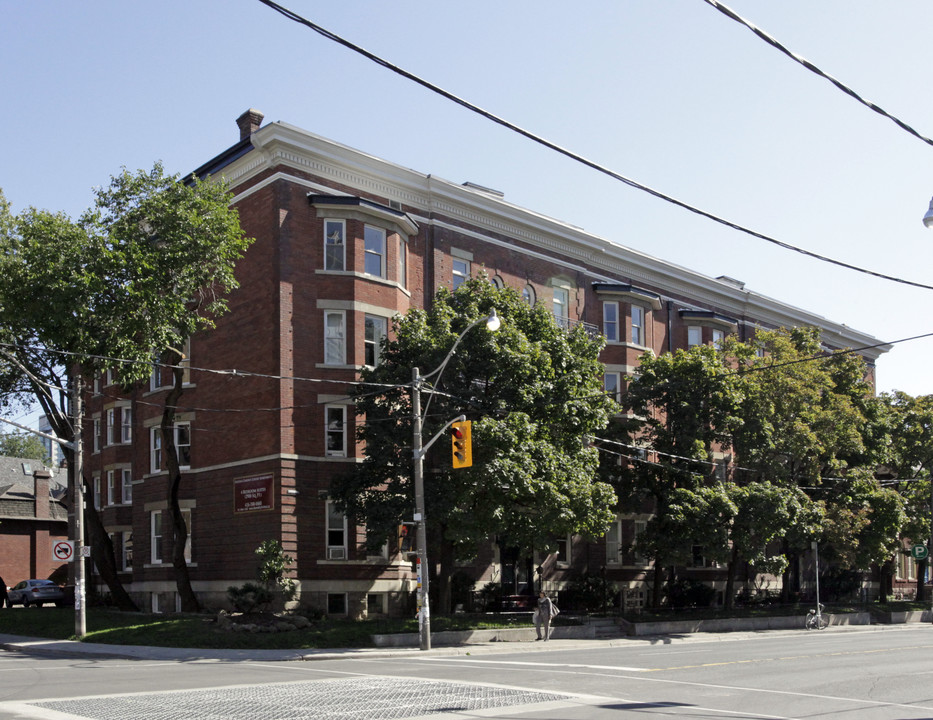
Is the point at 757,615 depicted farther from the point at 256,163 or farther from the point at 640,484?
the point at 256,163

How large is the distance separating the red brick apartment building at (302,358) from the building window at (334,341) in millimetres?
50

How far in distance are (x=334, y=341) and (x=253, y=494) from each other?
598 centimetres

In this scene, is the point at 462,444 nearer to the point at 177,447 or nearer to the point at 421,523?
the point at 421,523

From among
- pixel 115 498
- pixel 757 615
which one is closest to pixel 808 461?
pixel 757 615

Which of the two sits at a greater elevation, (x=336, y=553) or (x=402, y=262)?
(x=402, y=262)

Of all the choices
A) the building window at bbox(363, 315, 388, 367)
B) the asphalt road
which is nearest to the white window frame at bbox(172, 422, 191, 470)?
the building window at bbox(363, 315, 388, 367)

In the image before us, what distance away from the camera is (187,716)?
13.1m

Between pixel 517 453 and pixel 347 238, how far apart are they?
10.8m

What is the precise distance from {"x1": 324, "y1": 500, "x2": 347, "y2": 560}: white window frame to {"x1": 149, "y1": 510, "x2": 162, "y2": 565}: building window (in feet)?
28.1

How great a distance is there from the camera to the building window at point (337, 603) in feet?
108

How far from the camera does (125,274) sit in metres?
31.8

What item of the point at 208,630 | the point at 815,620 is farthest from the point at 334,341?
the point at 815,620

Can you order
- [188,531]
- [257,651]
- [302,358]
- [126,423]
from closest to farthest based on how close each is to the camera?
[257,651], [302,358], [188,531], [126,423]

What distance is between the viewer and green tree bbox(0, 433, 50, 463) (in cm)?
10356
